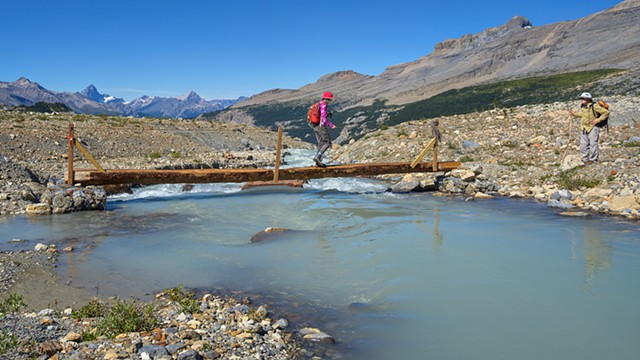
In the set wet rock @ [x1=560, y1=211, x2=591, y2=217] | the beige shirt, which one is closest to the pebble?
wet rock @ [x1=560, y1=211, x2=591, y2=217]

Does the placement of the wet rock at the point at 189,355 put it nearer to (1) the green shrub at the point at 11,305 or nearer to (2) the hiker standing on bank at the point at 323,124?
(1) the green shrub at the point at 11,305

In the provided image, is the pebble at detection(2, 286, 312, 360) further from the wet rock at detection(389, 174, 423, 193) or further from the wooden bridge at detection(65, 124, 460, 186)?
the wet rock at detection(389, 174, 423, 193)

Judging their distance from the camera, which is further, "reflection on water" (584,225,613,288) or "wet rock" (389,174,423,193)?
"wet rock" (389,174,423,193)

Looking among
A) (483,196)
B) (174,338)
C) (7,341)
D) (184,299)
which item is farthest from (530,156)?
(7,341)

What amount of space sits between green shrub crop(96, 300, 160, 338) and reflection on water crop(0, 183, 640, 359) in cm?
203

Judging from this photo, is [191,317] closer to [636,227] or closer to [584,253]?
[584,253]

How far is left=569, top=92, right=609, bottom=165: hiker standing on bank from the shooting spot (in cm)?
1702

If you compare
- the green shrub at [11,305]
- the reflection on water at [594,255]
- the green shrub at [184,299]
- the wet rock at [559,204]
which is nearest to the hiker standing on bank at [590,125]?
the wet rock at [559,204]

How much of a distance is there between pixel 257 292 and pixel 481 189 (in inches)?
543

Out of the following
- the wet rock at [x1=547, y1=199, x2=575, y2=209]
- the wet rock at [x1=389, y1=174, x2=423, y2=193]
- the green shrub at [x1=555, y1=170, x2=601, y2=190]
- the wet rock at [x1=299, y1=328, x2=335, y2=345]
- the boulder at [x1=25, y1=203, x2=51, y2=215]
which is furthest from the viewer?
the wet rock at [x1=389, y1=174, x2=423, y2=193]

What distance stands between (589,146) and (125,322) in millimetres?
18504


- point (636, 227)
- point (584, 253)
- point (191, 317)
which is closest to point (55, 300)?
point (191, 317)

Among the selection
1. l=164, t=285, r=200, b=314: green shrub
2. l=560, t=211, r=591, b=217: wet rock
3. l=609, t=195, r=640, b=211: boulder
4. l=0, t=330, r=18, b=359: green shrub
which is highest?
l=609, t=195, r=640, b=211: boulder

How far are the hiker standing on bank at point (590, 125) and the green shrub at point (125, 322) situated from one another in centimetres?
1729
